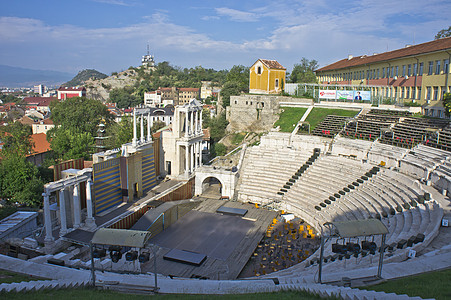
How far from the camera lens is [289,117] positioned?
135ft

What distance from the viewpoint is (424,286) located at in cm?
990

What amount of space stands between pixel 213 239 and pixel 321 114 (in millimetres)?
23222

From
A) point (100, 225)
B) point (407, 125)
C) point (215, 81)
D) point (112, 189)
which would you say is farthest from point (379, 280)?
point (215, 81)

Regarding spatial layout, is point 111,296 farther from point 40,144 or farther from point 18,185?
point 40,144

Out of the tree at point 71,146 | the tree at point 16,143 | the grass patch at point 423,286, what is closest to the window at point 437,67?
the grass patch at point 423,286

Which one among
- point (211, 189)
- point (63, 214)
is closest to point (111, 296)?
point (63, 214)

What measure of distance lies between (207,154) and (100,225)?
2243 cm

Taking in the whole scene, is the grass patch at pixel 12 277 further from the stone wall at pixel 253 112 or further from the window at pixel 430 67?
the window at pixel 430 67

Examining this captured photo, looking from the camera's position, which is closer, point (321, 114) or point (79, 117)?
point (321, 114)

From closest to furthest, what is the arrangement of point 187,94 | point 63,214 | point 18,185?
point 63,214 < point 18,185 < point 187,94

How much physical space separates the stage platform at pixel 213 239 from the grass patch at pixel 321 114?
1459 centimetres

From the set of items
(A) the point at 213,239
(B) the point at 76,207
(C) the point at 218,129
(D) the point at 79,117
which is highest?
(D) the point at 79,117

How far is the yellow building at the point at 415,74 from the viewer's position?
101 feet

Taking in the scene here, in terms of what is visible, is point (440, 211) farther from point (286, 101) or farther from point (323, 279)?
point (286, 101)
